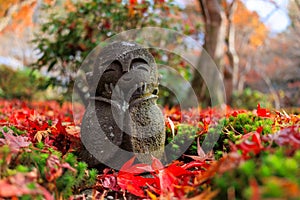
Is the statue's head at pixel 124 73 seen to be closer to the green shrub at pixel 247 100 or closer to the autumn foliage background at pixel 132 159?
the autumn foliage background at pixel 132 159

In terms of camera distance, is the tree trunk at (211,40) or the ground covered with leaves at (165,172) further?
the tree trunk at (211,40)

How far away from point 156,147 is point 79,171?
66cm

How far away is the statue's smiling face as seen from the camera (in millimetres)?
1993

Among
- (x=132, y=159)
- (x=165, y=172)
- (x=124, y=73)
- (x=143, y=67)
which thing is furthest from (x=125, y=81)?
(x=165, y=172)

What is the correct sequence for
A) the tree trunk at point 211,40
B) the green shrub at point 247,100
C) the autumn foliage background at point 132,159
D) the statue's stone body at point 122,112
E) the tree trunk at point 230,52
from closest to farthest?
1. the autumn foliage background at point 132,159
2. the statue's stone body at point 122,112
3. the tree trunk at point 211,40
4. the tree trunk at point 230,52
5. the green shrub at point 247,100

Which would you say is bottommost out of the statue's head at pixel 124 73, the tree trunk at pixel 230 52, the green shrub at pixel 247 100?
the statue's head at pixel 124 73

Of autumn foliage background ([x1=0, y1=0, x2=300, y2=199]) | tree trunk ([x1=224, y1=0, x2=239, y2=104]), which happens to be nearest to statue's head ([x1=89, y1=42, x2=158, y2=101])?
autumn foliage background ([x1=0, y1=0, x2=300, y2=199])

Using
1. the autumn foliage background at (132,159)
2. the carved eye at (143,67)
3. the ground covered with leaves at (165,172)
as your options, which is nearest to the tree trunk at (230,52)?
the autumn foliage background at (132,159)

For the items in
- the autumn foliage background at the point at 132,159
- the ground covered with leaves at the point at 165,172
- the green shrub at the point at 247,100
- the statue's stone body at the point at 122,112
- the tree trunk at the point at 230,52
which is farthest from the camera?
the green shrub at the point at 247,100

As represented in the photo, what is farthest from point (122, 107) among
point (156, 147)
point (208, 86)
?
point (208, 86)

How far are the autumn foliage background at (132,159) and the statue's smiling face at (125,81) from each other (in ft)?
1.36

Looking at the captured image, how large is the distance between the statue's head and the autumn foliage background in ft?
1.34

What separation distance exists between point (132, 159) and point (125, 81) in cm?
50

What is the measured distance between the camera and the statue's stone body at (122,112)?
194 centimetres
